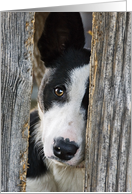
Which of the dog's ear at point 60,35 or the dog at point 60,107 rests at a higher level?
the dog's ear at point 60,35

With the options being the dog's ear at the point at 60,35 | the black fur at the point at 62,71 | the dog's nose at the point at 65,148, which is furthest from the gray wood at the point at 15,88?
the dog's ear at the point at 60,35

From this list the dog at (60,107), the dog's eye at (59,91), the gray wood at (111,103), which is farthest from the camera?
the dog's eye at (59,91)

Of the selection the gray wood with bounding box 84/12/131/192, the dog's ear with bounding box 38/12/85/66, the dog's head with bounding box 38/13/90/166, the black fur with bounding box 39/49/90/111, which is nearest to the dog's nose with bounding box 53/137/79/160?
the dog's head with bounding box 38/13/90/166

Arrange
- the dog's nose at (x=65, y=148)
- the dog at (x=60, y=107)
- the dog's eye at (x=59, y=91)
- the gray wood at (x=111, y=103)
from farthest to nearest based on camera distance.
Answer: the dog's eye at (x=59, y=91) < the dog at (x=60, y=107) < the dog's nose at (x=65, y=148) < the gray wood at (x=111, y=103)

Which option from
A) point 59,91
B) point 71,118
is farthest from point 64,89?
point 71,118

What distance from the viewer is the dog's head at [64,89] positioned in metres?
1.51

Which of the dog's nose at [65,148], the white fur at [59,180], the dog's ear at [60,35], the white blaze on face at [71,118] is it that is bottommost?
the white fur at [59,180]

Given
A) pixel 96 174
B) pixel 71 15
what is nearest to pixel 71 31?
pixel 71 15

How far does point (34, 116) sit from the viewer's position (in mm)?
2371

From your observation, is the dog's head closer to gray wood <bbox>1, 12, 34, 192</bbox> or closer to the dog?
the dog

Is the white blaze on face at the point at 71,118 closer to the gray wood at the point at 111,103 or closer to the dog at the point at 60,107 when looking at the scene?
the dog at the point at 60,107

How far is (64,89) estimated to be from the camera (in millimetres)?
1924

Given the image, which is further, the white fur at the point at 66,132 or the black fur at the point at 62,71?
the black fur at the point at 62,71

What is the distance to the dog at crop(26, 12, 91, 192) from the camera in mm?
1581
